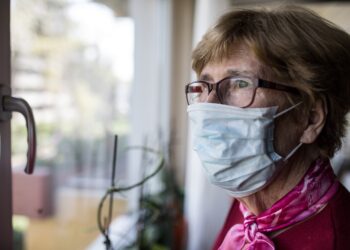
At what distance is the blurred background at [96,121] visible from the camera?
115 centimetres

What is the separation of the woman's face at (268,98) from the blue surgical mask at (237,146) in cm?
1

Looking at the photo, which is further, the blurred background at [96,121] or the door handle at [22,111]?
the blurred background at [96,121]

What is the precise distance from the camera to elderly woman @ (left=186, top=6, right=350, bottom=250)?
0.68 m

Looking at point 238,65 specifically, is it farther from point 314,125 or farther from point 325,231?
point 325,231

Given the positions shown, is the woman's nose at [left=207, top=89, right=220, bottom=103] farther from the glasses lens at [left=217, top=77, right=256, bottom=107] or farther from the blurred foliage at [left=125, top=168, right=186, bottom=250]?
the blurred foliage at [left=125, top=168, right=186, bottom=250]

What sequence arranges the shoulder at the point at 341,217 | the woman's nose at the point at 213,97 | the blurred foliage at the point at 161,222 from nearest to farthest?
the shoulder at the point at 341,217 < the woman's nose at the point at 213,97 < the blurred foliage at the point at 161,222

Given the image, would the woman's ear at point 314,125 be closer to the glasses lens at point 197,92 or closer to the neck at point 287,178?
the neck at point 287,178

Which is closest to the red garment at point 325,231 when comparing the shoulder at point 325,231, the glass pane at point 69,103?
the shoulder at point 325,231

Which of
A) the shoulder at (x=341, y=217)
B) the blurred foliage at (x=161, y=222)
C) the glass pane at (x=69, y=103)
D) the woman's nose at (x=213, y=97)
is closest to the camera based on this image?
the shoulder at (x=341, y=217)

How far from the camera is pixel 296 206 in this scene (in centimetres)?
69

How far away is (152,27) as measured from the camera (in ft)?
6.95

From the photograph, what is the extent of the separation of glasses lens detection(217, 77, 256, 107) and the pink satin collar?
23 cm

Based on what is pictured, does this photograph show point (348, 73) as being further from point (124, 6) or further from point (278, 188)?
point (124, 6)

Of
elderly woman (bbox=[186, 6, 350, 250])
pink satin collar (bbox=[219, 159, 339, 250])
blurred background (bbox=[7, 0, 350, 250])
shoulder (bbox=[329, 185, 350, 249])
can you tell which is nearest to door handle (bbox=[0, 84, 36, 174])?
blurred background (bbox=[7, 0, 350, 250])
